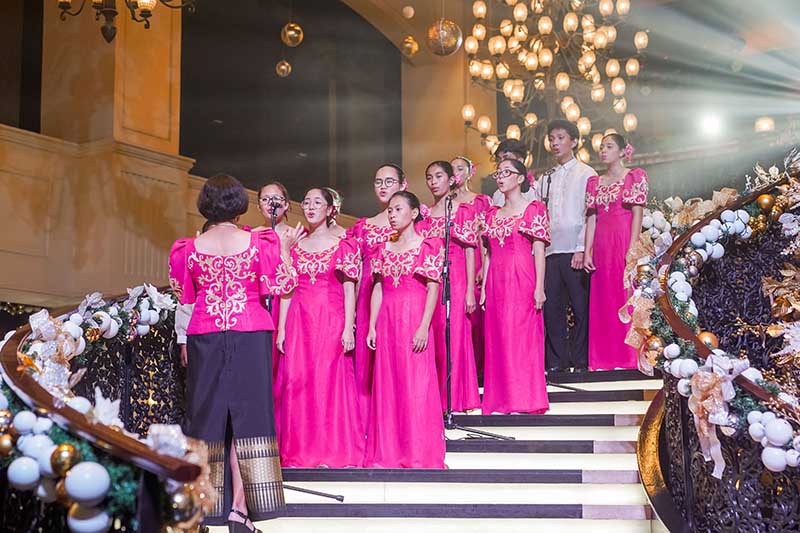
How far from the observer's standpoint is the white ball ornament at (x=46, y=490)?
2963mm

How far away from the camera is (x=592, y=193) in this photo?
26.3ft

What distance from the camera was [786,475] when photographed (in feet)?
13.3

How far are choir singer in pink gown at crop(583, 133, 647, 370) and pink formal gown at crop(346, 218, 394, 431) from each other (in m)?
1.89

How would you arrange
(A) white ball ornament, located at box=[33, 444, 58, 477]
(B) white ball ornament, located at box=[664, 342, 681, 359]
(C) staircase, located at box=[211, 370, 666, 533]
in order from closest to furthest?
(A) white ball ornament, located at box=[33, 444, 58, 477] < (B) white ball ornament, located at box=[664, 342, 681, 359] < (C) staircase, located at box=[211, 370, 666, 533]

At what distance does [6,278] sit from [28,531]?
6.79 metres

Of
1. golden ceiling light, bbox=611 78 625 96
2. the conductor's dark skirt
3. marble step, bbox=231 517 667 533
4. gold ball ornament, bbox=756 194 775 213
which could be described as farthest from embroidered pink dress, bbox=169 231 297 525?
golden ceiling light, bbox=611 78 625 96

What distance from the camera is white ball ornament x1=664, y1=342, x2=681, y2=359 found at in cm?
450

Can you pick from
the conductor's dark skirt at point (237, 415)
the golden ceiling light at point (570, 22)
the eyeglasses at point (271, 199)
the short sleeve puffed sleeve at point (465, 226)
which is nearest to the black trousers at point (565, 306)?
the short sleeve puffed sleeve at point (465, 226)

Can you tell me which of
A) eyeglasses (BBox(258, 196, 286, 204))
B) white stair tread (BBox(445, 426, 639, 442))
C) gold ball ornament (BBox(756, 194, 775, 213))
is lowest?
white stair tread (BBox(445, 426, 639, 442))

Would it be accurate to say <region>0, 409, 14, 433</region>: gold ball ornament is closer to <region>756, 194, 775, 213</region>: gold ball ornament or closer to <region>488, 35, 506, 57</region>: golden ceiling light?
<region>756, 194, 775, 213</region>: gold ball ornament

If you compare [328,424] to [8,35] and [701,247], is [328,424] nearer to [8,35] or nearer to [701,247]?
[701,247]

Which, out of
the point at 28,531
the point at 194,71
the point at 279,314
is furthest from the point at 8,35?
the point at 28,531

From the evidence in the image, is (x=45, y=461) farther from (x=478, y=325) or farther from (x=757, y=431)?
(x=478, y=325)

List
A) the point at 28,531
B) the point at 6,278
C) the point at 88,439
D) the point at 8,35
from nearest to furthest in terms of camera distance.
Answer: the point at 88,439
the point at 28,531
the point at 6,278
the point at 8,35
